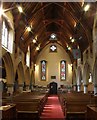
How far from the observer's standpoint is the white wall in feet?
129

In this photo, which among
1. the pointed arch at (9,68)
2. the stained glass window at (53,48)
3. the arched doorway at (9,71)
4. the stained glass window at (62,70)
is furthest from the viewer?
the stained glass window at (53,48)

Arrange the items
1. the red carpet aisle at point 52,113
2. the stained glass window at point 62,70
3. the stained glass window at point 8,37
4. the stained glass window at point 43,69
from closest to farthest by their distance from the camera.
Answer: the red carpet aisle at point 52,113 → the stained glass window at point 8,37 → the stained glass window at point 62,70 → the stained glass window at point 43,69

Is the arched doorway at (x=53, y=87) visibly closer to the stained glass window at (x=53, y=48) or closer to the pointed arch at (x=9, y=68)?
the stained glass window at (x=53, y=48)

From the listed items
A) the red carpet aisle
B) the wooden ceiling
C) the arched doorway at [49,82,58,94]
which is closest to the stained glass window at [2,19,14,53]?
the wooden ceiling

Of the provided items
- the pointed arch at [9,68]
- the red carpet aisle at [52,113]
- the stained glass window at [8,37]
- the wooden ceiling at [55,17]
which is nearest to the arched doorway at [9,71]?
the pointed arch at [9,68]

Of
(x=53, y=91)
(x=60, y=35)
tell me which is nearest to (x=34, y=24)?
(x=60, y=35)

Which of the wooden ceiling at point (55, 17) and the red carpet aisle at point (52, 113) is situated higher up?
the wooden ceiling at point (55, 17)

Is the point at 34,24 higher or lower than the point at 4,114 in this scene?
higher

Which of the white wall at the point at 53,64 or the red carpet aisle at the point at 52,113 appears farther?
the white wall at the point at 53,64

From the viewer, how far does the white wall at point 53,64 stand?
3928 centimetres

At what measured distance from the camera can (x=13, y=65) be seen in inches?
845

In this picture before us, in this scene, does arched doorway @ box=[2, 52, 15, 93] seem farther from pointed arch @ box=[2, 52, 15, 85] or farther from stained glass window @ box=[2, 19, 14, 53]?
stained glass window @ box=[2, 19, 14, 53]

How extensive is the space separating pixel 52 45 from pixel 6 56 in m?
20.6

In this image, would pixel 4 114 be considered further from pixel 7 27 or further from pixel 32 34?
pixel 32 34
